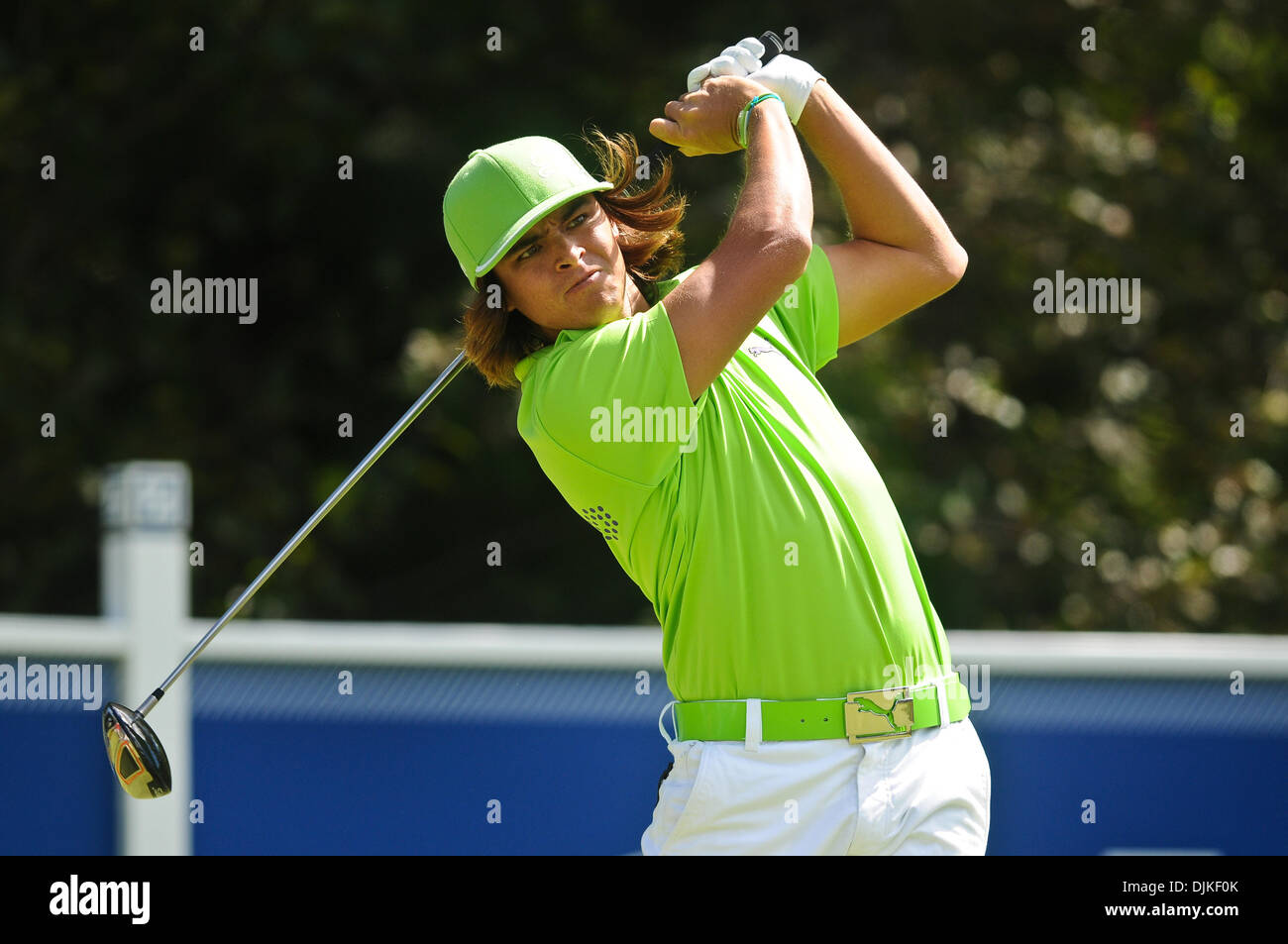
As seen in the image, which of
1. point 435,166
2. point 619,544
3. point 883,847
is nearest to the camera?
point 883,847

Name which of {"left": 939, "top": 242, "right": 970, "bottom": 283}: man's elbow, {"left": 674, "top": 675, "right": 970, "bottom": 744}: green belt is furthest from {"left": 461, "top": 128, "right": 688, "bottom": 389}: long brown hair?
{"left": 674, "top": 675, "right": 970, "bottom": 744}: green belt

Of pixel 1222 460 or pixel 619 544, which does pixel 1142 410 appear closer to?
pixel 1222 460

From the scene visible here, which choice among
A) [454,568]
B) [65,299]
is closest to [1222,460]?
[454,568]

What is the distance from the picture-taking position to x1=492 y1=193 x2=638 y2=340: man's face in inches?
111

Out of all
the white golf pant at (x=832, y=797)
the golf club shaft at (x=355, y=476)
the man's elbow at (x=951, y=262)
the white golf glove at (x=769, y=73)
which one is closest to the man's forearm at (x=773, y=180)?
the white golf glove at (x=769, y=73)

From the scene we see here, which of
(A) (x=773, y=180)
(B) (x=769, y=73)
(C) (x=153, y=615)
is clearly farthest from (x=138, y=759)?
(B) (x=769, y=73)

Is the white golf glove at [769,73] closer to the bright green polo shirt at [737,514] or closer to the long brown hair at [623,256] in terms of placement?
the long brown hair at [623,256]

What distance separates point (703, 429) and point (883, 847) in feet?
2.34

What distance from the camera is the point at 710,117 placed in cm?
292

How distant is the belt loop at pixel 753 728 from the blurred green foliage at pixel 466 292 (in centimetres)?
380

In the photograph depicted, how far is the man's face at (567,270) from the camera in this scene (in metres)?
2.83

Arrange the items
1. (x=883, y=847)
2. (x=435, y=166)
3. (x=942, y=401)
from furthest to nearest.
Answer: (x=942, y=401) → (x=435, y=166) → (x=883, y=847)

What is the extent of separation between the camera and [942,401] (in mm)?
7070

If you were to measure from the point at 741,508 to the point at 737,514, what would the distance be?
11mm
